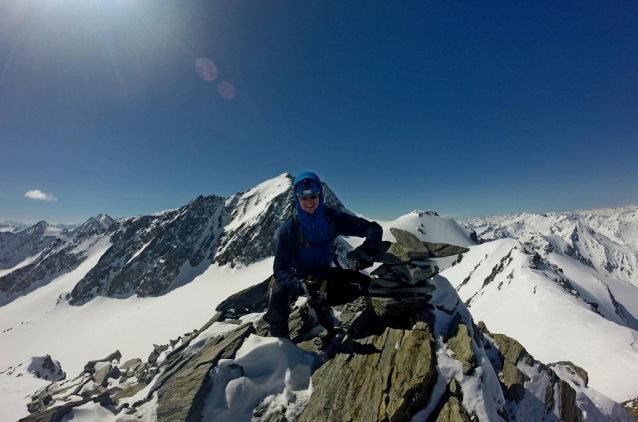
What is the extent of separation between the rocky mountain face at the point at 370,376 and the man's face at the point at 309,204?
3.28m

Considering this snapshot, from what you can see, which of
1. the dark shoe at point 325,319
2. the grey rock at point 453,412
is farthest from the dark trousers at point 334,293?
the grey rock at point 453,412

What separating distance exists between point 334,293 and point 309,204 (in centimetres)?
290

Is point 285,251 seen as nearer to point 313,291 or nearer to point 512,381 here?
point 313,291

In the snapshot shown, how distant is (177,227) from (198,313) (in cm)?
4838

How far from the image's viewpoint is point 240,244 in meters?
60.3

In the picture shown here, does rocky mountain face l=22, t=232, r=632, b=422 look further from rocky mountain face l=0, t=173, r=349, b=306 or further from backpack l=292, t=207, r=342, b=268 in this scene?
rocky mountain face l=0, t=173, r=349, b=306

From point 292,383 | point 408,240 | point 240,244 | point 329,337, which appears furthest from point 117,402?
point 240,244

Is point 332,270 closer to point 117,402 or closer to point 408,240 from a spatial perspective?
point 408,240

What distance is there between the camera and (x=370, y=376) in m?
5.55

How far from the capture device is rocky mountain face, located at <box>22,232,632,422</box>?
4992mm

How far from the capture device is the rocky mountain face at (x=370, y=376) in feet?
16.4

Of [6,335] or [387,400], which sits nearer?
[387,400]

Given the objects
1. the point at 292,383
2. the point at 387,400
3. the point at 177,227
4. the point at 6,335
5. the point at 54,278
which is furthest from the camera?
the point at 54,278

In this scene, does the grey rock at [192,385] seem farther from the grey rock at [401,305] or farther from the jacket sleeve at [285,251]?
the grey rock at [401,305]
